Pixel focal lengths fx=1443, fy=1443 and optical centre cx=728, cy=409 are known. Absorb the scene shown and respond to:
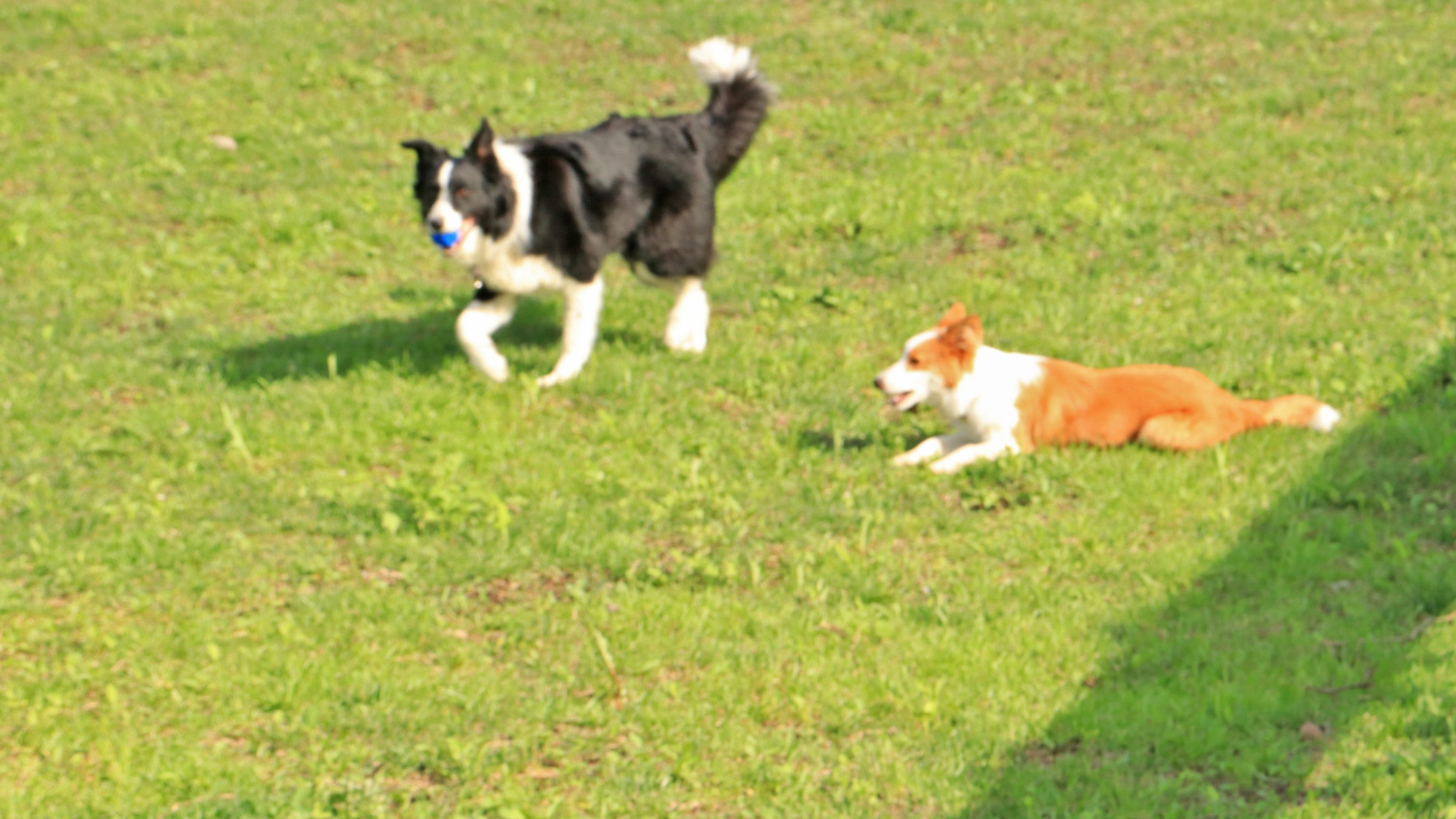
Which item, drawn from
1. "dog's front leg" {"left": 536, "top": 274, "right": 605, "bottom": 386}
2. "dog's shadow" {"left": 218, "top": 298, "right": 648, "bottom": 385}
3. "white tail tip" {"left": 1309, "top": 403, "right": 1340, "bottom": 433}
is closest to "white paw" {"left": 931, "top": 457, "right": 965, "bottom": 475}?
"white tail tip" {"left": 1309, "top": 403, "right": 1340, "bottom": 433}

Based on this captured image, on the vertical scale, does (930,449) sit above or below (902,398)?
below

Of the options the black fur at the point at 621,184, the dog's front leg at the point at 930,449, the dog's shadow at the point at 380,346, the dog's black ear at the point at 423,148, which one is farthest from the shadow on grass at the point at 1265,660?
the dog's black ear at the point at 423,148

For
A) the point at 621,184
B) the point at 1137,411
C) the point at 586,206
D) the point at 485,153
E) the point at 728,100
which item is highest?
the point at 728,100

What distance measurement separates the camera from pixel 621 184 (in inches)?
310

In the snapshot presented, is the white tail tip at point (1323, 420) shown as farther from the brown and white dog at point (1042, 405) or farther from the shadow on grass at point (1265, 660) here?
the shadow on grass at point (1265, 660)

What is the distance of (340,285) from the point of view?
30.9ft

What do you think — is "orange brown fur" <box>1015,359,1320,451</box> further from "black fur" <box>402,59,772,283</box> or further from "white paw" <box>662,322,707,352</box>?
"black fur" <box>402,59,772,283</box>

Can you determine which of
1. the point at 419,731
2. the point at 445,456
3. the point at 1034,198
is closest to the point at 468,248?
the point at 445,456

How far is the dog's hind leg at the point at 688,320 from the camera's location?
8.20 m

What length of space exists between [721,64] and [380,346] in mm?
2573

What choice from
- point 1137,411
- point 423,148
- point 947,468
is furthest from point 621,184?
point 1137,411

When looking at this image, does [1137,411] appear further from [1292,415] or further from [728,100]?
[728,100]

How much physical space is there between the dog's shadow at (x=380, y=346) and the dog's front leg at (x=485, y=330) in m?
0.39

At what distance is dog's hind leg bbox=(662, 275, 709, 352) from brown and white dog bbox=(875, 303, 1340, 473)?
5.78 ft
